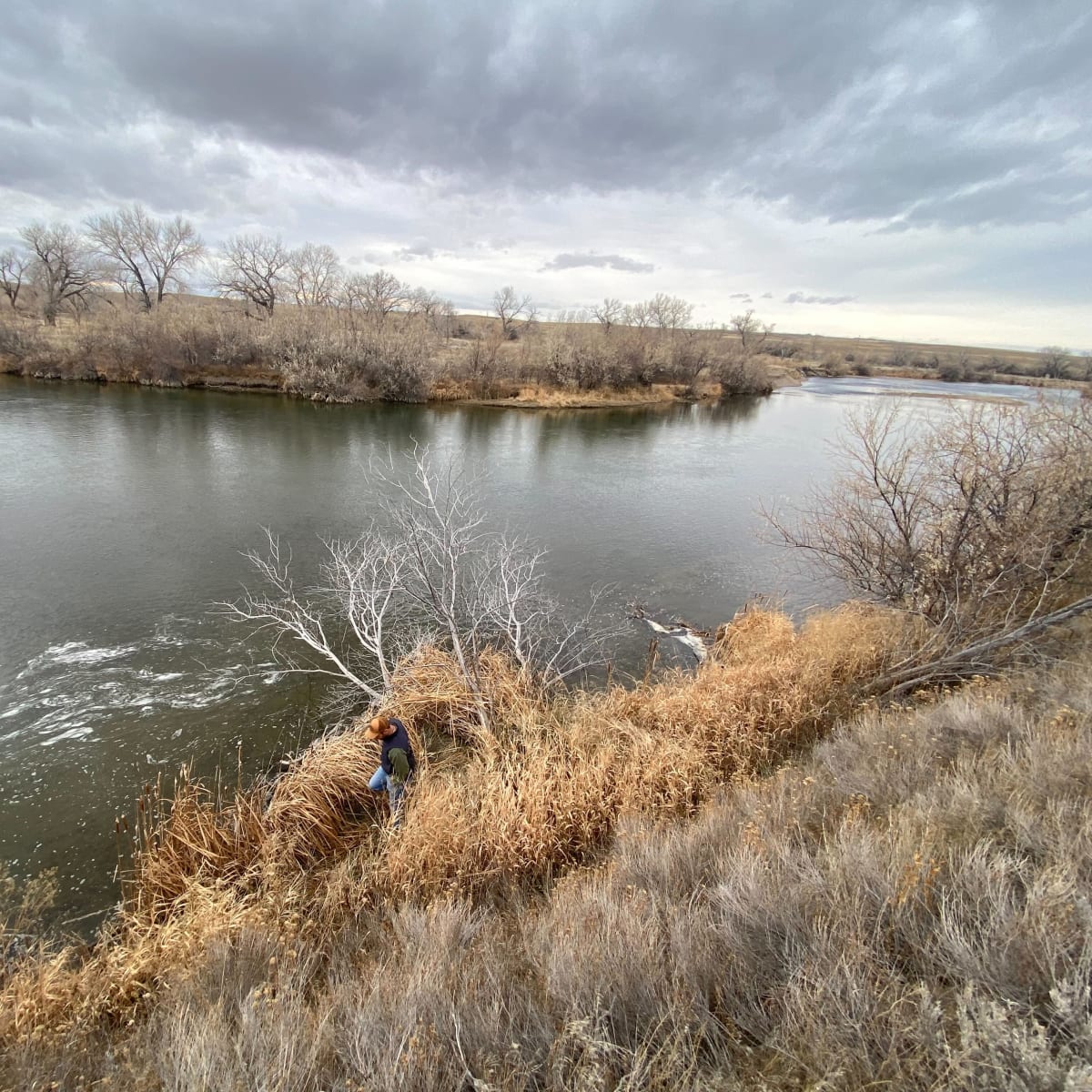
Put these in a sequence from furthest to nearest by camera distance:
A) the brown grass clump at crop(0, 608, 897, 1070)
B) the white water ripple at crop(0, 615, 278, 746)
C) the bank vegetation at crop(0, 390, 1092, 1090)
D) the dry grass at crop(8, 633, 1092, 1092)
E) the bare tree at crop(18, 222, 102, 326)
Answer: the bare tree at crop(18, 222, 102, 326), the white water ripple at crop(0, 615, 278, 746), the brown grass clump at crop(0, 608, 897, 1070), the bank vegetation at crop(0, 390, 1092, 1090), the dry grass at crop(8, 633, 1092, 1092)

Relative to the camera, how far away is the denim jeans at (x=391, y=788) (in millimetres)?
5203

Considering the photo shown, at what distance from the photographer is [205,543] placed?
11.8m

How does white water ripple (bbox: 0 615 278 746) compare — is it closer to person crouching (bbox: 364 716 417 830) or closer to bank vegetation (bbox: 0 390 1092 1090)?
bank vegetation (bbox: 0 390 1092 1090)

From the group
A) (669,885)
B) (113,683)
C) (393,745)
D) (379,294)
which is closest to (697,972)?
(669,885)

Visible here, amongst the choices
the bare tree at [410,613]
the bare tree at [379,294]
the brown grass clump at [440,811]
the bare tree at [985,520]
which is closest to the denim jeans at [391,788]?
the brown grass clump at [440,811]

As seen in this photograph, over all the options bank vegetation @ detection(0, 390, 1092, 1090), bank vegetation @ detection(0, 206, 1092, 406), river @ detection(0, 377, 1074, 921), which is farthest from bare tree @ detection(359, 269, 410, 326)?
bank vegetation @ detection(0, 390, 1092, 1090)

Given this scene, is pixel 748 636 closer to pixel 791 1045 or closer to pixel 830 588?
pixel 830 588

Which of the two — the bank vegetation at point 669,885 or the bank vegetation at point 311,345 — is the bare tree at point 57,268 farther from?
the bank vegetation at point 669,885

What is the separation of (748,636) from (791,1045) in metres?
7.22

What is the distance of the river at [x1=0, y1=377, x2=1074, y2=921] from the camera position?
6414 mm

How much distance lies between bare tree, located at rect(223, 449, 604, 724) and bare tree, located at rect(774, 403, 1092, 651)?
4959mm

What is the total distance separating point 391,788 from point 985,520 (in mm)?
8501

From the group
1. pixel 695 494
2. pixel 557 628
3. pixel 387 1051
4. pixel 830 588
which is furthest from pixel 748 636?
pixel 695 494

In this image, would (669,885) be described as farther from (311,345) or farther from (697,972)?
(311,345)
